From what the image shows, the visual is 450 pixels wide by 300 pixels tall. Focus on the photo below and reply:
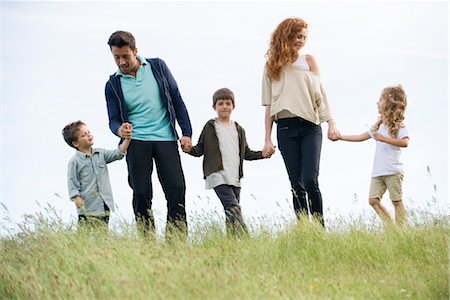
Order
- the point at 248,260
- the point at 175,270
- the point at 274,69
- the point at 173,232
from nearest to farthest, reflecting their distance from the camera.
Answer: the point at 175,270 → the point at 248,260 → the point at 173,232 → the point at 274,69

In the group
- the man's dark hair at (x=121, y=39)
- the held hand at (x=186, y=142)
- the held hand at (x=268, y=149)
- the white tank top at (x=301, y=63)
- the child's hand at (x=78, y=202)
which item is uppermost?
the man's dark hair at (x=121, y=39)

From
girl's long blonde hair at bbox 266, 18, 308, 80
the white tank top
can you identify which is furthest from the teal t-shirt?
the white tank top

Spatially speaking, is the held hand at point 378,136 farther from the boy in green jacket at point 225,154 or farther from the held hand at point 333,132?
the boy in green jacket at point 225,154

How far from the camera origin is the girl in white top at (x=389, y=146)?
29.1ft

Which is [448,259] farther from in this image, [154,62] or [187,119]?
[154,62]

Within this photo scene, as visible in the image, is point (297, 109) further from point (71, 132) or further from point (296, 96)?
point (71, 132)

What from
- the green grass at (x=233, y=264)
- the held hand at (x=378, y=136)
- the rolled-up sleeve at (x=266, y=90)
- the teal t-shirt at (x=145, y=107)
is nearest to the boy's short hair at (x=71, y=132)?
the teal t-shirt at (x=145, y=107)

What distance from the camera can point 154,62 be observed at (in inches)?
304

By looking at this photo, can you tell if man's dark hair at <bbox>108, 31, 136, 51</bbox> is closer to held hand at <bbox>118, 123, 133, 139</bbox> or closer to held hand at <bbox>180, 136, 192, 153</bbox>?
held hand at <bbox>118, 123, 133, 139</bbox>

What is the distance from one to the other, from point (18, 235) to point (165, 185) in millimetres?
1643

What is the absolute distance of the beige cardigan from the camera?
25.6 feet

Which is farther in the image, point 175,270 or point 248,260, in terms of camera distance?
point 248,260

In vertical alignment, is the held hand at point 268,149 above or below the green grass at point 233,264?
above

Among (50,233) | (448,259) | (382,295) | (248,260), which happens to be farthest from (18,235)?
(448,259)
